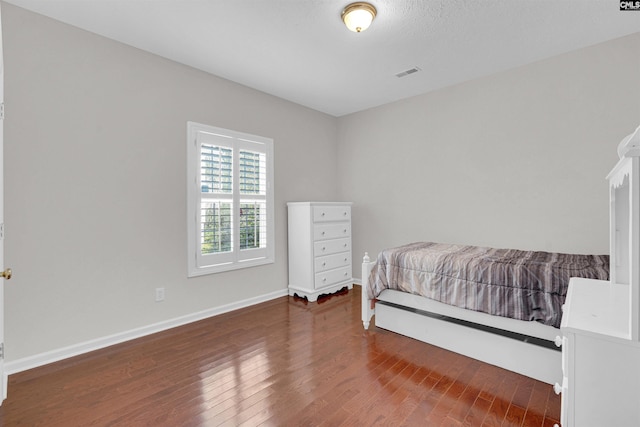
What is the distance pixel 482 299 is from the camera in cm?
222

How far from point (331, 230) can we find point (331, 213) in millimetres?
231

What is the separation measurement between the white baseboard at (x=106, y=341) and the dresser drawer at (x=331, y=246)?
103cm

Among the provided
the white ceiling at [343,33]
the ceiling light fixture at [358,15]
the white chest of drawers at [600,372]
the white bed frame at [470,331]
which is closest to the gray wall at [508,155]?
the white ceiling at [343,33]

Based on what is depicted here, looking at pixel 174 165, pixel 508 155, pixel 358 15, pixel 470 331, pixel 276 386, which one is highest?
pixel 358 15

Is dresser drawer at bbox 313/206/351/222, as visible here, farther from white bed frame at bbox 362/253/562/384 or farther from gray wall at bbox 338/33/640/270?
white bed frame at bbox 362/253/562/384

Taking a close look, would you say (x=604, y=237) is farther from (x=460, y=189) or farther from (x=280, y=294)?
(x=280, y=294)

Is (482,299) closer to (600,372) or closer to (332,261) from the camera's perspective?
(600,372)

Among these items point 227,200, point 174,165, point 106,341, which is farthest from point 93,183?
point 106,341

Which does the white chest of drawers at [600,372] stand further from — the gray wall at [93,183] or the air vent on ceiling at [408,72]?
the gray wall at [93,183]

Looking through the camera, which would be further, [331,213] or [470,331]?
[331,213]

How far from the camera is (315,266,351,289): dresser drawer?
393 centimetres

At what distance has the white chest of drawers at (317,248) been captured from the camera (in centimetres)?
389

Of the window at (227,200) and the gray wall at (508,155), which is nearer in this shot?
the gray wall at (508,155)

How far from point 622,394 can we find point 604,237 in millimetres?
2500
